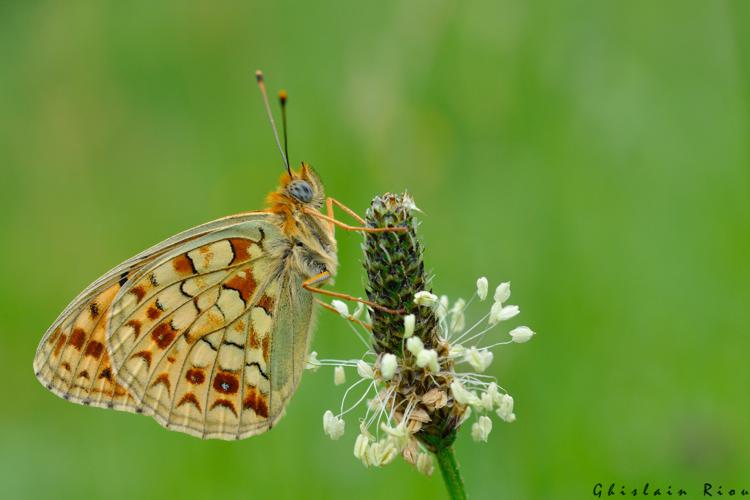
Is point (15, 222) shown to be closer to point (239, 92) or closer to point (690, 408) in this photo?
point (239, 92)

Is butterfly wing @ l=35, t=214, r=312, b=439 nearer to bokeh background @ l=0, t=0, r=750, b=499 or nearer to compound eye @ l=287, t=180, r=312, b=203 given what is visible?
compound eye @ l=287, t=180, r=312, b=203

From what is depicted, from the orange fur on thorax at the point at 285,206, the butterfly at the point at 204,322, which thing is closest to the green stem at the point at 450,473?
the butterfly at the point at 204,322

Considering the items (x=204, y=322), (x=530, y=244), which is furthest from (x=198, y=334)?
(x=530, y=244)

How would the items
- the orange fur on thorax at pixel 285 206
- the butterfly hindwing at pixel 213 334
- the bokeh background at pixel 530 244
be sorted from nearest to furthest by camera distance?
the butterfly hindwing at pixel 213 334, the orange fur on thorax at pixel 285 206, the bokeh background at pixel 530 244

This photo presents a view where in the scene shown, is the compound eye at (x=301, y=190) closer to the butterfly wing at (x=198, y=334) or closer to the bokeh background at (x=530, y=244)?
the butterfly wing at (x=198, y=334)

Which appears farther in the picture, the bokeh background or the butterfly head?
the bokeh background

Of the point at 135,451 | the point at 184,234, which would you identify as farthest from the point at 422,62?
the point at 135,451

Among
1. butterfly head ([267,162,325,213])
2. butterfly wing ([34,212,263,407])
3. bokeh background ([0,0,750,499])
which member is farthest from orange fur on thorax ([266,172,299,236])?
bokeh background ([0,0,750,499])
